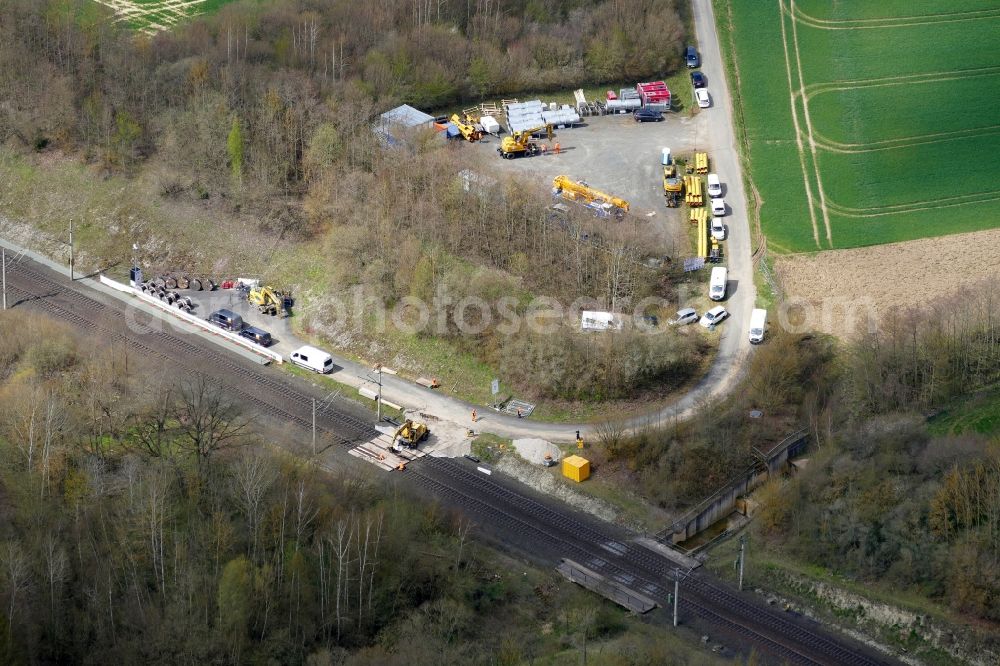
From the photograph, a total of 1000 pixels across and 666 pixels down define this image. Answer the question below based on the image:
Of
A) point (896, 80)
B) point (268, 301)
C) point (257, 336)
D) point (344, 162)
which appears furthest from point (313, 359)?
point (896, 80)

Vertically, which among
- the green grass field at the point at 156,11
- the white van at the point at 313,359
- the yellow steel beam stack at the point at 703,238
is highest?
the green grass field at the point at 156,11

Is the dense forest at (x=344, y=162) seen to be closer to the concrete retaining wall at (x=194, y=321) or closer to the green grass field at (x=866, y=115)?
the concrete retaining wall at (x=194, y=321)

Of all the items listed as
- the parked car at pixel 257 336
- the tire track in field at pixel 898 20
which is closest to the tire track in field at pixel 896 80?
the tire track in field at pixel 898 20

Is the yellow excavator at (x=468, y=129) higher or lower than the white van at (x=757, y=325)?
higher

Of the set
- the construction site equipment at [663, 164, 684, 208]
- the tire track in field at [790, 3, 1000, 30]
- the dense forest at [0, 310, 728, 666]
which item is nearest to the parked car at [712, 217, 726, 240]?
the construction site equipment at [663, 164, 684, 208]

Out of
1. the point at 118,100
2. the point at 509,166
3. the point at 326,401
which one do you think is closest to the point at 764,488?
the point at 326,401

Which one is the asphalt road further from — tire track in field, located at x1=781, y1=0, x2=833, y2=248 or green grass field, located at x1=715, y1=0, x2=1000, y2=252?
tire track in field, located at x1=781, y1=0, x2=833, y2=248

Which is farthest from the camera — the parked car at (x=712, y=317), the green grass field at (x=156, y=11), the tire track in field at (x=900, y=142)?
the green grass field at (x=156, y=11)

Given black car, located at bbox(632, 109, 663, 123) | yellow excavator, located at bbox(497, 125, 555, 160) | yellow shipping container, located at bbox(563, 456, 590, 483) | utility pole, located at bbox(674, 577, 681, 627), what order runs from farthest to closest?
black car, located at bbox(632, 109, 663, 123), yellow excavator, located at bbox(497, 125, 555, 160), yellow shipping container, located at bbox(563, 456, 590, 483), utility pole, located at bbox(674, 577, 681, 627)
